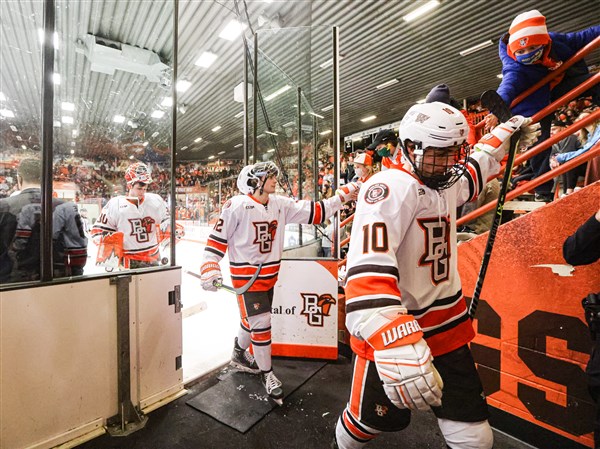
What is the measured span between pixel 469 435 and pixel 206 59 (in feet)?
28.1

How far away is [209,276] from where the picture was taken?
8.25 ft

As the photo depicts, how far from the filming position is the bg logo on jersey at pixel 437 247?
4.18ft

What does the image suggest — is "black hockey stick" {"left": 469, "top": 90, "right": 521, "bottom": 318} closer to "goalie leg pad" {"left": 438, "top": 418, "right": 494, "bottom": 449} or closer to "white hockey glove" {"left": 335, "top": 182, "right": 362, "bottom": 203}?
"goalie leg pad" {"left": 438, "top": 418, "right": 494, "bottom": 449}

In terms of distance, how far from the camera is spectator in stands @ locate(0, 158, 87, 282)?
77.0 inches

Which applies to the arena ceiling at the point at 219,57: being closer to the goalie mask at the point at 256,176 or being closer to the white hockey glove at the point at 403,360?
the goalie mask at the point at 256,176

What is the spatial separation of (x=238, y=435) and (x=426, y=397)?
5.52ft

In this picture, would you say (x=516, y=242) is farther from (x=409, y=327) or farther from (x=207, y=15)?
(x=207, y=15)

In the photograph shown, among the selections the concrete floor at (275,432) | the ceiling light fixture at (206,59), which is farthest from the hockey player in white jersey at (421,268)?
the ceiling light fixture at (206,59)

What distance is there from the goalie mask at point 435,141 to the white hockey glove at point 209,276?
1.80 metres

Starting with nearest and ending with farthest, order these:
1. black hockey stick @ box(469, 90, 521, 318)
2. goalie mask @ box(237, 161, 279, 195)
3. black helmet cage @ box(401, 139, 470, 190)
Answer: black helmet cage @ box(401, 139, 470, 190)
black hockey stick @ box(469, 90, 521, 318)
goalie mask @ box(237, 161, 279, 195)

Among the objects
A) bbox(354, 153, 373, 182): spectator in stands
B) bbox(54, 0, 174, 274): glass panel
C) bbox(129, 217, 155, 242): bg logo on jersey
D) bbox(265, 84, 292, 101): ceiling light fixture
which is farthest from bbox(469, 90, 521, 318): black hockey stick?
bbox(129, 217, 155, 242): bg logo on jersey

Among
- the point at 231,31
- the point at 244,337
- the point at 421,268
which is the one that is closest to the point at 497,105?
the point at 421,268

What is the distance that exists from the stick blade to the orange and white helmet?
9.85 ft

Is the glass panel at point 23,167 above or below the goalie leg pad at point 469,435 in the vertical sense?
above
